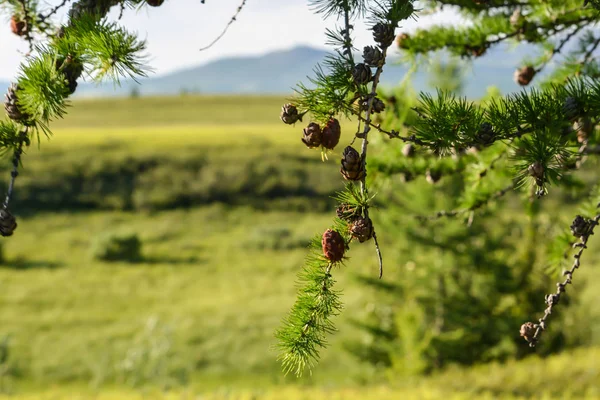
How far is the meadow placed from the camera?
11805 mm

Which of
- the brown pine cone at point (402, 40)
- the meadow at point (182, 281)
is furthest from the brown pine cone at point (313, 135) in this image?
the brown pine cone at point (402, 40)

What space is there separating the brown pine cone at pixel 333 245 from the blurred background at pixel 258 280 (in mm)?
388

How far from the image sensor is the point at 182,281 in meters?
29.6

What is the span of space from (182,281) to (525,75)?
2725cm

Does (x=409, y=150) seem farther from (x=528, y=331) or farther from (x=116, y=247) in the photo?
(x=116, y=247)

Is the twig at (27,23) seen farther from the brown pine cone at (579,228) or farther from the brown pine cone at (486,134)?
the brown pine cone at (579,228)

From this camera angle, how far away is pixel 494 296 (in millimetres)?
17734

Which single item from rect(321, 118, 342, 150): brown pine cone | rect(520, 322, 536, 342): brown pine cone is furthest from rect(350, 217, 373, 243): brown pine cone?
rect(520, 322, 536, 342): brown pine cone

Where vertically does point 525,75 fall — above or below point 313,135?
above

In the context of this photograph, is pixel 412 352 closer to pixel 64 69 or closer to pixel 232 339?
pixel 232 339

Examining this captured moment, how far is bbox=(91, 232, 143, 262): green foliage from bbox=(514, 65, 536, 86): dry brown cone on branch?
30384mm

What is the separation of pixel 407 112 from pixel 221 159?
4850 centimetres

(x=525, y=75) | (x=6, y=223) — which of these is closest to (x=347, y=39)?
(x=6, y=223)

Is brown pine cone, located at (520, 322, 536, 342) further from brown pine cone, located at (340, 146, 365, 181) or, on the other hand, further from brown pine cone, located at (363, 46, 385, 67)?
brown pine cone, located at (363, 46, 385, 67)
